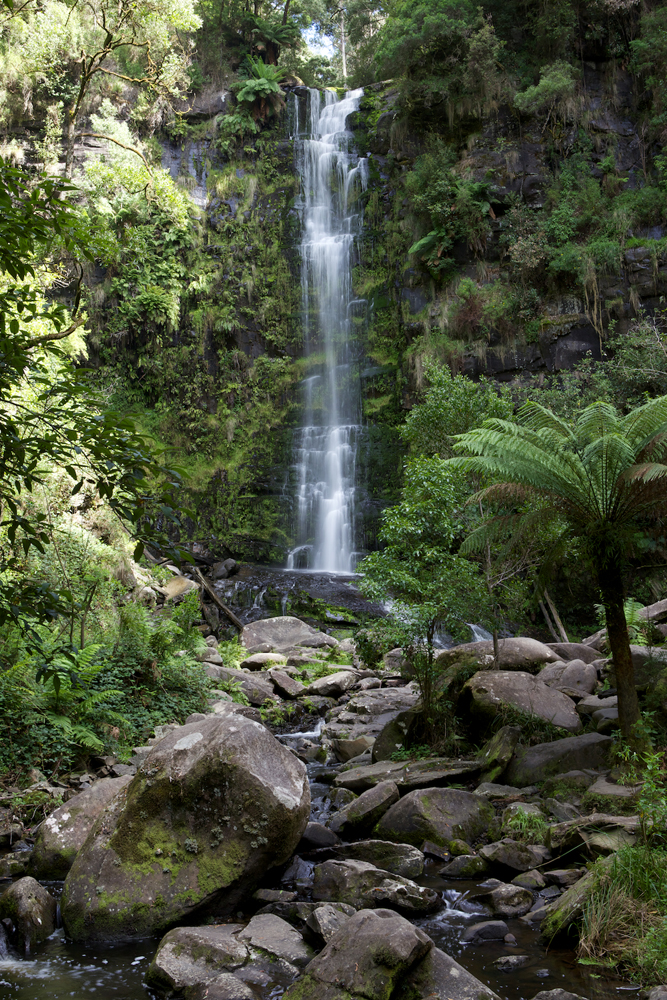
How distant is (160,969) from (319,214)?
2435 cm

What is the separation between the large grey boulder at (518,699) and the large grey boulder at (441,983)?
4.28 metres

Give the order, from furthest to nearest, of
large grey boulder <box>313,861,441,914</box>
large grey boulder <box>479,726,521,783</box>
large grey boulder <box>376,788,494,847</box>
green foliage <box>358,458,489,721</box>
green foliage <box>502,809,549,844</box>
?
green foliage <box>358,458,489,721</box>
large grey boulder <box>479,726,521,783</box>
large grey boulder <box>376,788,494,847</box>
green foliage <box>502,809,549,844</box>
large grey boulder <box>313,861,441,914</box>

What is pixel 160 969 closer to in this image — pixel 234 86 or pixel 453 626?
pixel 453 626

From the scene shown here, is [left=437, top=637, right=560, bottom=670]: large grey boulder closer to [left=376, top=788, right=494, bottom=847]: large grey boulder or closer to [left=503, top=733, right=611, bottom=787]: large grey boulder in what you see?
[left=503, top=733, right=611, bottom=787]: large grey boulder

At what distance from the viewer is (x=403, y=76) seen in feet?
72.0

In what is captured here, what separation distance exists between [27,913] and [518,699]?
17.2 feet

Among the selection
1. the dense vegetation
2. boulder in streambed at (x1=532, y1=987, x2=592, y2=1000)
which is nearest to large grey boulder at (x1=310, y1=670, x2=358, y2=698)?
the dense vegetation

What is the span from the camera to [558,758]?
22.4 feet

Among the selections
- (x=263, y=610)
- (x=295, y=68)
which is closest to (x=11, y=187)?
(x=263, y=610)

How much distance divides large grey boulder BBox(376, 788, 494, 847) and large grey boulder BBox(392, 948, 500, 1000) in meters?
2.23

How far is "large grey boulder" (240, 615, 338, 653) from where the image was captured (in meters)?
14.8

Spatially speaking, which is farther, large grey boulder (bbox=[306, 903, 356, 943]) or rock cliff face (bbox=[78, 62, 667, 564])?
rock cliff face (bbox=[78, 62, 667, 564])

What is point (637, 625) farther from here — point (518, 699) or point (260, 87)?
point (260, 87)

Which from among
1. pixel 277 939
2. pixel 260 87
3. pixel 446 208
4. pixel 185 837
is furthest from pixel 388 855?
pixel 260 87
